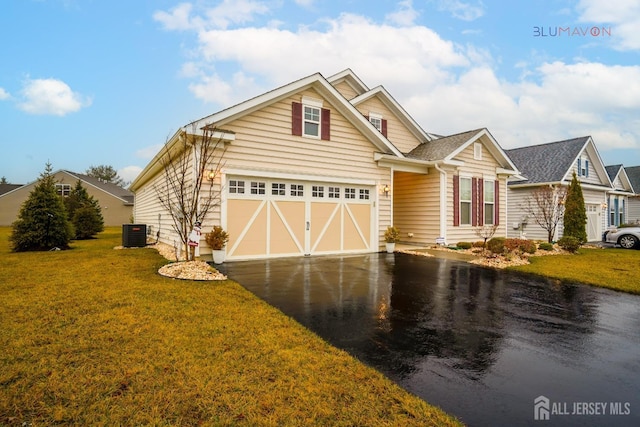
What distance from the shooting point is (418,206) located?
1520 centimetres

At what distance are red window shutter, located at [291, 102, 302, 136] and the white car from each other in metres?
16.1

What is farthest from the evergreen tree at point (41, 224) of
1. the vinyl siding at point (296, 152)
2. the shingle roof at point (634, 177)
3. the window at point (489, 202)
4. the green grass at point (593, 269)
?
the shingle roof at point (634, 177)

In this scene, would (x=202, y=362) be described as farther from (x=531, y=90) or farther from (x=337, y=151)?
(x=531, y=90)

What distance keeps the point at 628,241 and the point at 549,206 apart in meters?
3.84

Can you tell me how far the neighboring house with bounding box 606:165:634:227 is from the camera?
23125 millimetres

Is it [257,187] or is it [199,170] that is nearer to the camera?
[199,170]

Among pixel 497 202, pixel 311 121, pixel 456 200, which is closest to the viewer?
pixel 311 121

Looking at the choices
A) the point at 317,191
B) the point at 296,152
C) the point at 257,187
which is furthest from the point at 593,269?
the point at 257,187

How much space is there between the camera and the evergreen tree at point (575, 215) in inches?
615

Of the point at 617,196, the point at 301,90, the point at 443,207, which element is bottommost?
the point at 443,207

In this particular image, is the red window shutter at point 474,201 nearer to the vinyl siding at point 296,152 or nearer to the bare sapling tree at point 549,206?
the bare sapling tree at point 549,206

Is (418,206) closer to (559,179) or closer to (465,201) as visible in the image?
(465,201)

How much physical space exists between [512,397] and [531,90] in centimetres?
1927

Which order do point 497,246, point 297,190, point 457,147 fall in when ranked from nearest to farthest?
point 497,246
point 297,190
point 457,147
